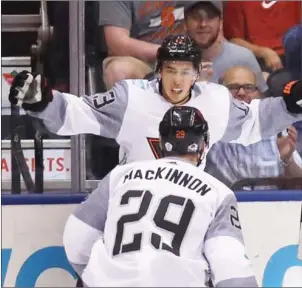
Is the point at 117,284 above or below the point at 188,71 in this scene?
below

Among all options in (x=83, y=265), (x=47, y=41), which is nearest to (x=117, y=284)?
(x=83, y=265)

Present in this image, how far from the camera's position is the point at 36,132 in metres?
2.37

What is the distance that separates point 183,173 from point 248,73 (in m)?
0.67

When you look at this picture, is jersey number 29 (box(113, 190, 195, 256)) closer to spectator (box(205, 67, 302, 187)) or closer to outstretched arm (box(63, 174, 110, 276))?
outstretched arm (box(63, 174, 110, 276))

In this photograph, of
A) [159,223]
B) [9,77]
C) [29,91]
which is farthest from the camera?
[9,77]

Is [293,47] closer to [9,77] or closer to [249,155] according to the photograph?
[249,155]

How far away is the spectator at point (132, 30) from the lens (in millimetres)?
Result: 2354

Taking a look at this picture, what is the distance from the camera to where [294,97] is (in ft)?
7.38

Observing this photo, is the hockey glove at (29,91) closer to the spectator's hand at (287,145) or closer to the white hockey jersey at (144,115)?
the white hockey jersey at (144,115)

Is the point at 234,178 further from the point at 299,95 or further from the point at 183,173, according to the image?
the point at 183,173

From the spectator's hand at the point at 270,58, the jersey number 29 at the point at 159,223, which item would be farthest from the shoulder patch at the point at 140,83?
the jersey number 29 at the point at 159,223

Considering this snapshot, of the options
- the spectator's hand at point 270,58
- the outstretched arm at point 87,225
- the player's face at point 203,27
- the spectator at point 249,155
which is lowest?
the outstretched arm at point 87,225

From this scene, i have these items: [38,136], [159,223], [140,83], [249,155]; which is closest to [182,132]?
[159,223]

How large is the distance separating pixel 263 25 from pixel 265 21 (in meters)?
0.01
